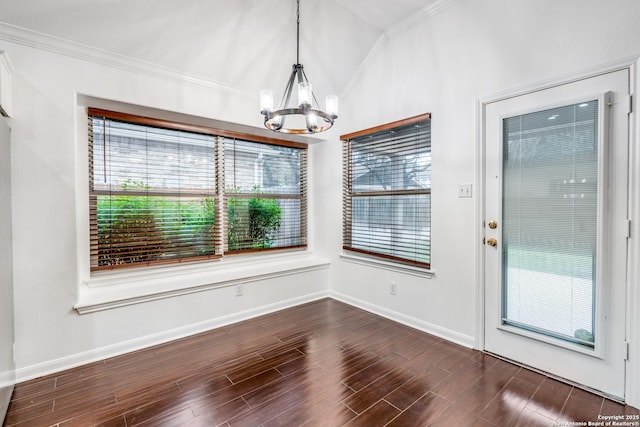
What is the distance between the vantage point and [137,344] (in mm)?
2750

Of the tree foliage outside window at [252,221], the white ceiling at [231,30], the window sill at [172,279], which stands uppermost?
the white ceiling at [231,30]

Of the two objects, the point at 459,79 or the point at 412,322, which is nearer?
the point at 459,79

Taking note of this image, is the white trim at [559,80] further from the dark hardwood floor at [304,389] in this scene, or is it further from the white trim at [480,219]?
the dark hardwood floor at [304,389]

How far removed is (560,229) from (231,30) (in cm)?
318

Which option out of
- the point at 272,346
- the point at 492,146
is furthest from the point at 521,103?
the point at 272,346

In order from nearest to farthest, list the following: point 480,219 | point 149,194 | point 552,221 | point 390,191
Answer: point 552,221, point 480,219, point 149,194, point 390,191

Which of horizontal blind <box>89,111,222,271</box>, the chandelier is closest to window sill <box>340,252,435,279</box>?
horizontal blind <box>89,111,222,271</box>

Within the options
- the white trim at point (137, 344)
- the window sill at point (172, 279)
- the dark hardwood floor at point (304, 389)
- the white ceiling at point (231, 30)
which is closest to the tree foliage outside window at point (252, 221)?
the window sill at point (172, 279)

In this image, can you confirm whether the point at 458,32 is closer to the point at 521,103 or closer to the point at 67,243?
the point at 521,103

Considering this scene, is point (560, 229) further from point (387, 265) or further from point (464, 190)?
point (387, 265)

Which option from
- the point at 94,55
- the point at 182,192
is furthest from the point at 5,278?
the point at 94,55

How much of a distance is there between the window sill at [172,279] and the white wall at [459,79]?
1.19 m

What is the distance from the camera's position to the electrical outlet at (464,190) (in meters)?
2.72

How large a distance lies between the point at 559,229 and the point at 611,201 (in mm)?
346
